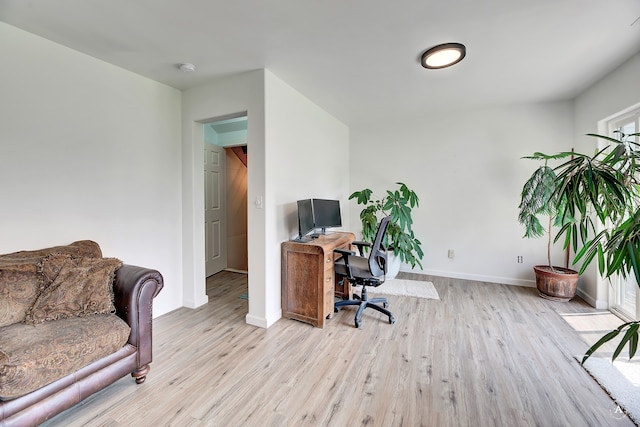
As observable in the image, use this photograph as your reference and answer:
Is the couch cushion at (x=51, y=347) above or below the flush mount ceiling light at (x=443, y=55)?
below

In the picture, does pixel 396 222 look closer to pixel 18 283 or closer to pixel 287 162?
pixel 287 162

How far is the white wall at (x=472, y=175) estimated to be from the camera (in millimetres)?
3686

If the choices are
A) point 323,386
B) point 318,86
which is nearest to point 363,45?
point 318,86

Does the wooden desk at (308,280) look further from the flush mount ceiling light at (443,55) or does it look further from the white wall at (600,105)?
the white wall at (600,105)

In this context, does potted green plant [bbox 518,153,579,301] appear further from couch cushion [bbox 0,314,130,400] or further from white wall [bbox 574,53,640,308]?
couch cushion [bbox 0,314,130,400]

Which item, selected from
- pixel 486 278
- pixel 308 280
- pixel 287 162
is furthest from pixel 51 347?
pixel 486 278

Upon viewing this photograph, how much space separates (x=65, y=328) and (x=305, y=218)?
1.96m

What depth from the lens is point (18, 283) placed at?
1.67 metres

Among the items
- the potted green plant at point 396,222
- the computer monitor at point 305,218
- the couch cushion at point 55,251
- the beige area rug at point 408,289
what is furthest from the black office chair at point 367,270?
the couch cushion at point 55,251

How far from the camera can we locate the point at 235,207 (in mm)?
4707

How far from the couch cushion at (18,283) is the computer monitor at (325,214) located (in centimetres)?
224

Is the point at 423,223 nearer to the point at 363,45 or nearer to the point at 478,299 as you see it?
the point at 478,299

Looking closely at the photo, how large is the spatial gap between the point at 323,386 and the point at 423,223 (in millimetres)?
3102

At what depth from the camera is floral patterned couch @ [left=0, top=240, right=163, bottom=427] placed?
1326 mm
